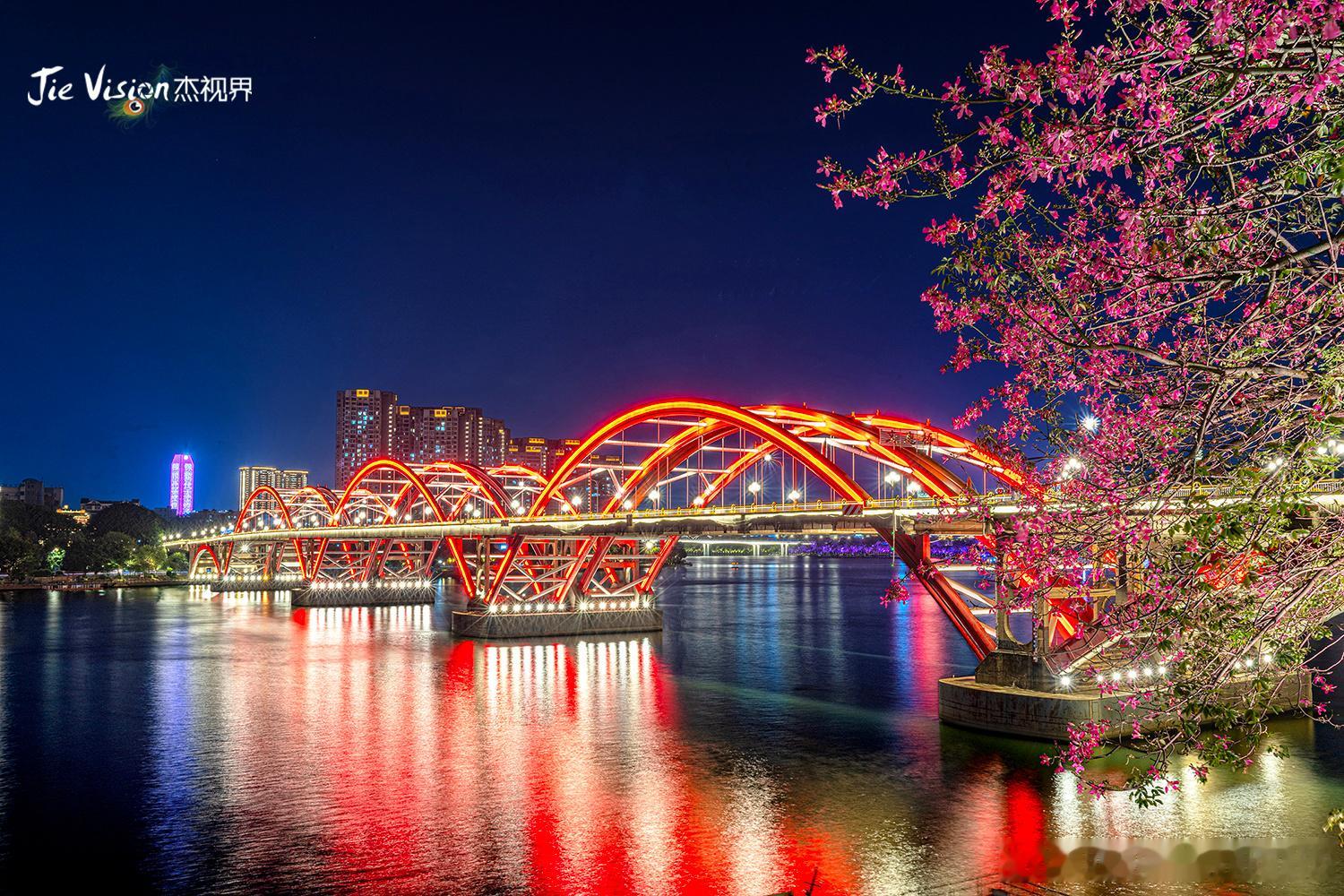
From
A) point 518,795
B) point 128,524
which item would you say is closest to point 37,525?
point 128,524

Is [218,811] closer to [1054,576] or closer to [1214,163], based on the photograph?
[1054,576]

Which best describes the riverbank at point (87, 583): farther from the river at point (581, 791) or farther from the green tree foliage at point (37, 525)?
the river at point (581, 791)

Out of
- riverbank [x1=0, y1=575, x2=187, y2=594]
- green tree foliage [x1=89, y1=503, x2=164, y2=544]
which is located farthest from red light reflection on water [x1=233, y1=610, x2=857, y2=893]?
green tree foliage [x1=89, y1=503, x2=164, y2=544]

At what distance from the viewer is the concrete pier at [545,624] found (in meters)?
65.4

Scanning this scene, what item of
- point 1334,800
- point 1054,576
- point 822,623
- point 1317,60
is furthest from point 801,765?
point 822,623

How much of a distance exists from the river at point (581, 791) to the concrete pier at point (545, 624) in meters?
12.2

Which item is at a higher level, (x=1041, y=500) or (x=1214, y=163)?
(x=1214, y=163)

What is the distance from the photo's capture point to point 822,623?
283 ft

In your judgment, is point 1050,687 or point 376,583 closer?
point 1050,687

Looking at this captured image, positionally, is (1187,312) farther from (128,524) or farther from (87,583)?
(128,524)

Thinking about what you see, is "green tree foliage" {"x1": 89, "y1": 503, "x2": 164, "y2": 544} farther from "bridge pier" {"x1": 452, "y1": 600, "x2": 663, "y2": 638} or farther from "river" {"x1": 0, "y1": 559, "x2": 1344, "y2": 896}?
"river" {"x1": 0, "y1": 559, "x2": 1344, "y2": 896}

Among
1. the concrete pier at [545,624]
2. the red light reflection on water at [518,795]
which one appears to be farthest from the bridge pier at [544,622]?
the red light reflection on water at [518,795]

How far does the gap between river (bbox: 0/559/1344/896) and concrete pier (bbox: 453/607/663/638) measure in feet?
40.1

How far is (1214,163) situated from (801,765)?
24.5m
